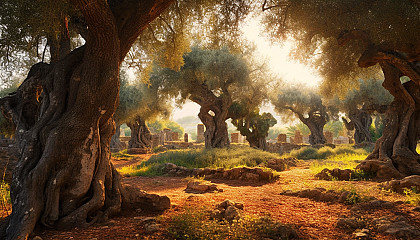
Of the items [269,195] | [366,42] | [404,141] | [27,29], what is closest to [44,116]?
[27,29]

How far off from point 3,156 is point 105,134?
769 centimetres

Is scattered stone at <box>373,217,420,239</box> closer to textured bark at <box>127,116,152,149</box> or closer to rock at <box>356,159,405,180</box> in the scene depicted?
rock at <box>356,159,405,180</box>

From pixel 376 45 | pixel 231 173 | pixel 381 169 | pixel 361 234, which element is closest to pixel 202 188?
pixel 231 173

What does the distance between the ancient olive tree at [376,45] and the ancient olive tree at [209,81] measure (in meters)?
6.97

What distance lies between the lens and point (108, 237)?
10.6ft

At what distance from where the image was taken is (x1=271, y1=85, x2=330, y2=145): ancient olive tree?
26.9m

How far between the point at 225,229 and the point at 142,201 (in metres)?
2.04

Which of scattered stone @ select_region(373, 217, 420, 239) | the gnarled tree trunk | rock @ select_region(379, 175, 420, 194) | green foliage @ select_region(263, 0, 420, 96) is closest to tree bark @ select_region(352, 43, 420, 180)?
green foliage @ select_region(263, 0, 420, 96)

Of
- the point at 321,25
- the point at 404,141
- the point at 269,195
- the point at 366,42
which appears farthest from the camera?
the point at 404,141

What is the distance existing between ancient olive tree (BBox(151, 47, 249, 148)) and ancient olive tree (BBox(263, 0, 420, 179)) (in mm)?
6971

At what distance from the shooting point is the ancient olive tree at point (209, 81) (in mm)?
16453

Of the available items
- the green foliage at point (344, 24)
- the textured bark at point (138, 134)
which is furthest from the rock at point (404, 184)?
the textured bark at point (138, 134)

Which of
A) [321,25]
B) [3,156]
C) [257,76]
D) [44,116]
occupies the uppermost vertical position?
[257,76]

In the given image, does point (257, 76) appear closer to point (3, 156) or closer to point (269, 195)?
point (269, 195)
